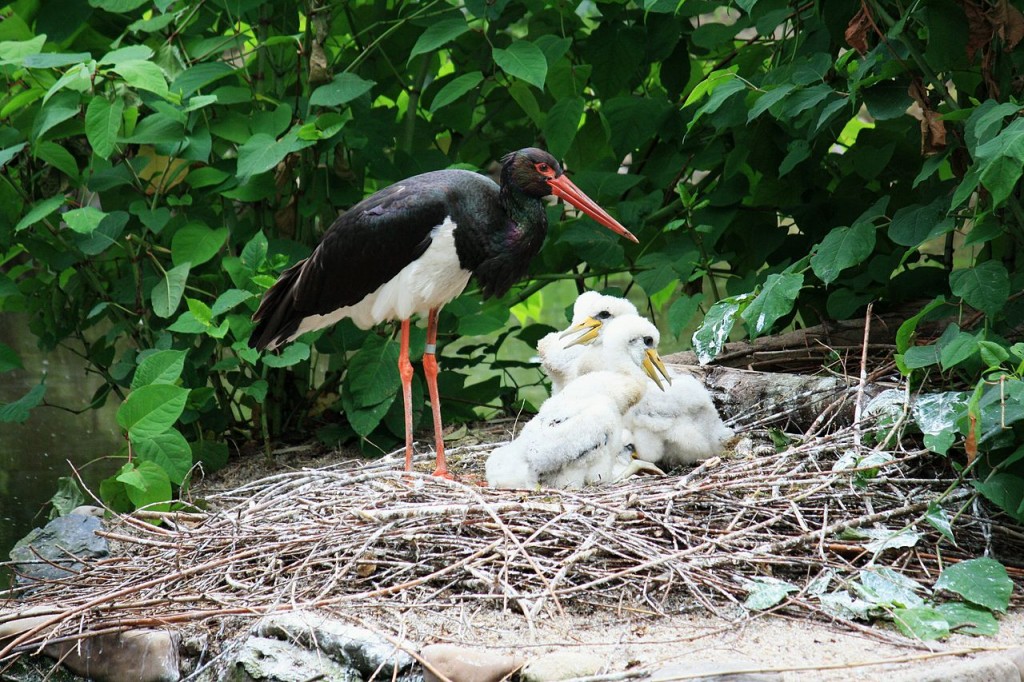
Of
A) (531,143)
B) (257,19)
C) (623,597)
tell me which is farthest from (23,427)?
(623,597)

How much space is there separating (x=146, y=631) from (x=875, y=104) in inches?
122

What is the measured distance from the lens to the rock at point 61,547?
3.96 m

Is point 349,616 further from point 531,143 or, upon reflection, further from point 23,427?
point 23,427

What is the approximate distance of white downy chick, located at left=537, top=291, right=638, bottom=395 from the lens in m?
4.79

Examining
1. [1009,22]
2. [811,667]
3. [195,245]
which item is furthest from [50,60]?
[811,667]

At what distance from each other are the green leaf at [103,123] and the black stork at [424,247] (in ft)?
2.92

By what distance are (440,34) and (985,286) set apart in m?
2.54

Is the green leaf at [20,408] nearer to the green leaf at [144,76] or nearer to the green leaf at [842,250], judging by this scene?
the green leaf at [144,76]

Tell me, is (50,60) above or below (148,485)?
above

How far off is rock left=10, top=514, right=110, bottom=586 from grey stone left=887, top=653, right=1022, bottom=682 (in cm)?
267

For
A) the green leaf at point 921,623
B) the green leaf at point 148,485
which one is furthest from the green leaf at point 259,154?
the green leaf at point 921,623

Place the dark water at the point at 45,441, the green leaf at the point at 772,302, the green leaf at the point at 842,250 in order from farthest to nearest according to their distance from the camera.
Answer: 1. the dark water at the point at 45,441
2. the green leaf at the point at 842,250
3. the green leaf at the point at 772,302

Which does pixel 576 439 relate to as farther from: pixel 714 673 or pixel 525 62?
pixel 525 62

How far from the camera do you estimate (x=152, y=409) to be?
4496mm
